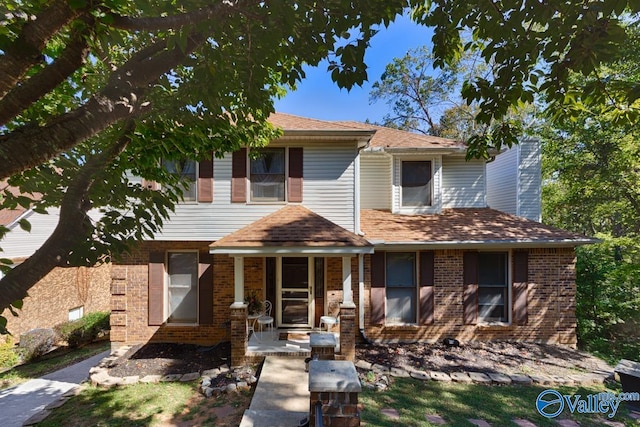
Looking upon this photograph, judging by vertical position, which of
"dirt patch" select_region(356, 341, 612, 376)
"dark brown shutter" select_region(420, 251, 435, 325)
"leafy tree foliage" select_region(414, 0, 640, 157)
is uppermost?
"leafy tree foliage" select_region(414, 0, 640, 157)

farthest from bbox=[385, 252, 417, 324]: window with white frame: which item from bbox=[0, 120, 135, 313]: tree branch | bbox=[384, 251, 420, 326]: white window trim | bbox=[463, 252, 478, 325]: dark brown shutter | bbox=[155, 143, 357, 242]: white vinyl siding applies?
bbox=[0, 120, 135, 313]: tree branch

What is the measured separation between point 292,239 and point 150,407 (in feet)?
12.8

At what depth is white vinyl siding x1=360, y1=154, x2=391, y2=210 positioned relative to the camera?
9297mm

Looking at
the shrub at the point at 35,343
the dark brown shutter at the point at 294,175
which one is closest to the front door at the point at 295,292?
the dark brown shutter at the point at 294,175

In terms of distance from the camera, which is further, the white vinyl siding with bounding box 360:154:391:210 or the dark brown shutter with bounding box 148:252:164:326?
the white vinyl siding with bounding box 360:154:391:210

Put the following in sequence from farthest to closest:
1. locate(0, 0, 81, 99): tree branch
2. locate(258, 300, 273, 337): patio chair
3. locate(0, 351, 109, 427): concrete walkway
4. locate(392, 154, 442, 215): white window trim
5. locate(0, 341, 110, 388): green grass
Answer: locate(392, 154, 442, 215): white window trim → locate(258, 300, 273, 337): patio chair → locate(0, 341, 110, 388): green grass → locate(0, 351, 109, 427): concrete walkway → locate(0, 0, 81, 99): tree branch

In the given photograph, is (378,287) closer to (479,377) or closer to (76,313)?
(479,377)

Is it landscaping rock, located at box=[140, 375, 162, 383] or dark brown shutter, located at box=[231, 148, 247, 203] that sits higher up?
dark brown shutter, located at box=[231, 148, 247, 203]

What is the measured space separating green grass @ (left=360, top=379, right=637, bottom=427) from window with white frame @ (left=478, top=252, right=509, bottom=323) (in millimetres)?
2355

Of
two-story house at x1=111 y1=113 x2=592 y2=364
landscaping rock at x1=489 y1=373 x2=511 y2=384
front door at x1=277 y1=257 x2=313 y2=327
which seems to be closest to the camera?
landscaping rock at x1=489 y1=373 x2=511 y2=384

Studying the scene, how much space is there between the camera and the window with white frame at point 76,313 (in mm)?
11201

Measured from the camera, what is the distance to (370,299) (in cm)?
775

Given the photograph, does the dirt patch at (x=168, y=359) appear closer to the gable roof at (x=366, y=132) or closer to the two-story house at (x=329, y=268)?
the two-story house at (x=329, y=268)

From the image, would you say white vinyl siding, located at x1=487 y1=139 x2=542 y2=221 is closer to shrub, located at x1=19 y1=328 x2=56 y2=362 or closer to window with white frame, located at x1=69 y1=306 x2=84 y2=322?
shrub, located at x1=19 y1=328 x2=56 y2=362
